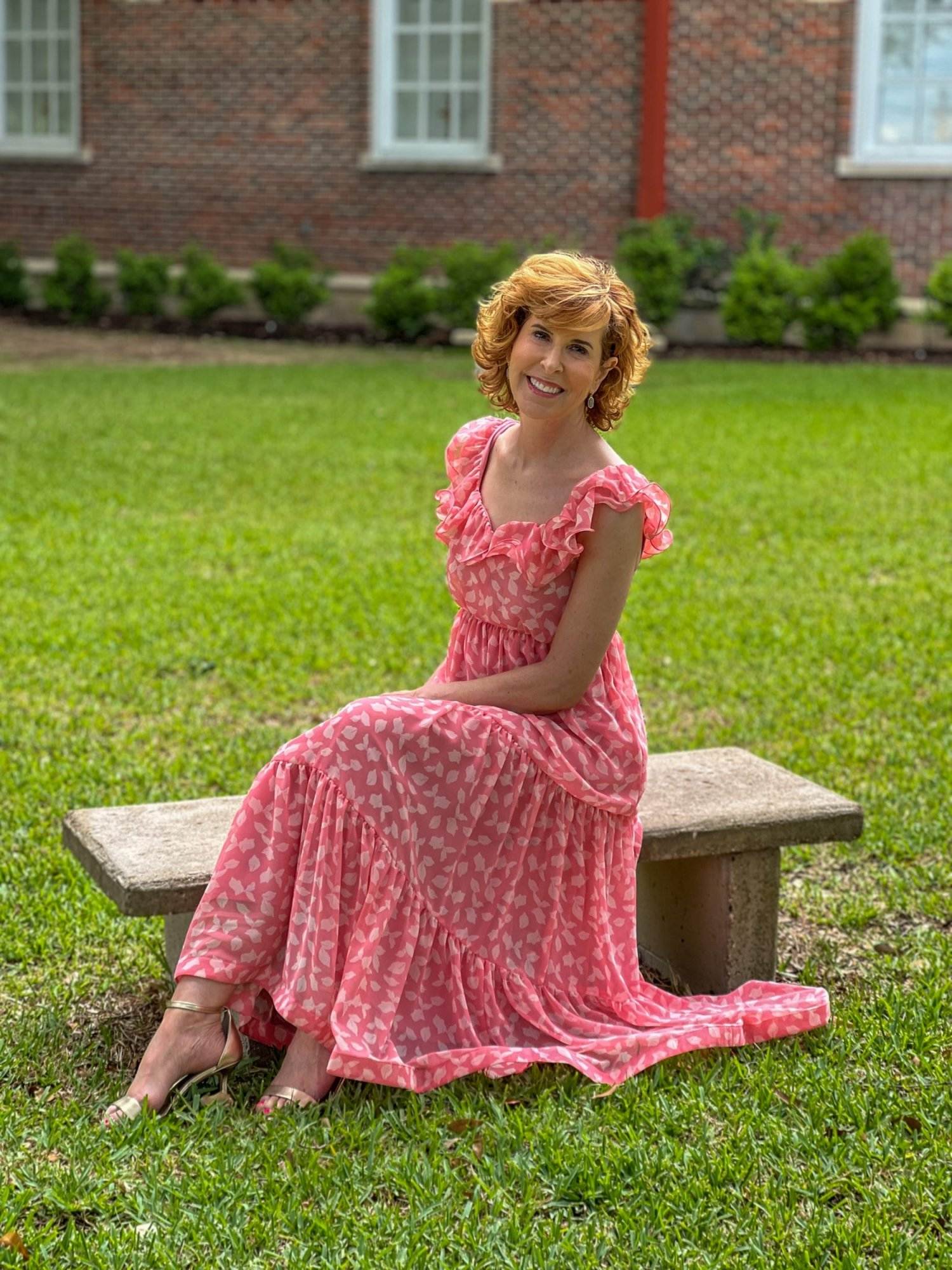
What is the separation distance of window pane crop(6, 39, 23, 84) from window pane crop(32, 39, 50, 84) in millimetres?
200

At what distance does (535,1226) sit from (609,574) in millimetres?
1108

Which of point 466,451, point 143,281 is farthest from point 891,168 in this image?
point 466,451

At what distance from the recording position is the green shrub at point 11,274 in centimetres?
1833

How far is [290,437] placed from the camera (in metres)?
10.6

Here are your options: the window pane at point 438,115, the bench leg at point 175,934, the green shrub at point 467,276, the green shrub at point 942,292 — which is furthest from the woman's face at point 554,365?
the window pane at point 438,115

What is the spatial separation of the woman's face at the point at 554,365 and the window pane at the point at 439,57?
15340 millimetres

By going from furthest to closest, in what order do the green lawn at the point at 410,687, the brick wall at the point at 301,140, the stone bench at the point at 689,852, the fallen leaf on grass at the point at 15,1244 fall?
the brick wall at the point at 301,140
the stone bench at the point at 689,852
the green lawn at the point at 410,687
the fallen leaf on grass at the point at 15,1244

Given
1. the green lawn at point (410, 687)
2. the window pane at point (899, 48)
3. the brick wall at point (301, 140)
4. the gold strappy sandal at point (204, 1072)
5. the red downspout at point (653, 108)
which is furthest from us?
the brick wall at point (301, 140)

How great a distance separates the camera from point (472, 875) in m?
2.99

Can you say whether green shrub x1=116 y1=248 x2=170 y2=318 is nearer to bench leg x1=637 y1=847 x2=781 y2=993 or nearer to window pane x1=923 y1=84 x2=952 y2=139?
window pane x1=923 y1=84 x2=952 y2=139

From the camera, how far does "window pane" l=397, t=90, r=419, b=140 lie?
17578 millimetres

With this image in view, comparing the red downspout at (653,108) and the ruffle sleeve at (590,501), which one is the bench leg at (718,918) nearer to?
the ruffle sleeve at (590,501)

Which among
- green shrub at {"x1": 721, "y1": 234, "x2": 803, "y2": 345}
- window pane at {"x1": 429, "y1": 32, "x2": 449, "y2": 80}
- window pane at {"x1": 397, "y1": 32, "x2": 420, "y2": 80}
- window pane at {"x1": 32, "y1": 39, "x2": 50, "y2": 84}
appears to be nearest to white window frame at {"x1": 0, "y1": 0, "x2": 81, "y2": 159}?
window pane at {"x1": 32, "y1": 39, "x2": 50, "y2": 84}

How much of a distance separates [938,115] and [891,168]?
0.87 m
